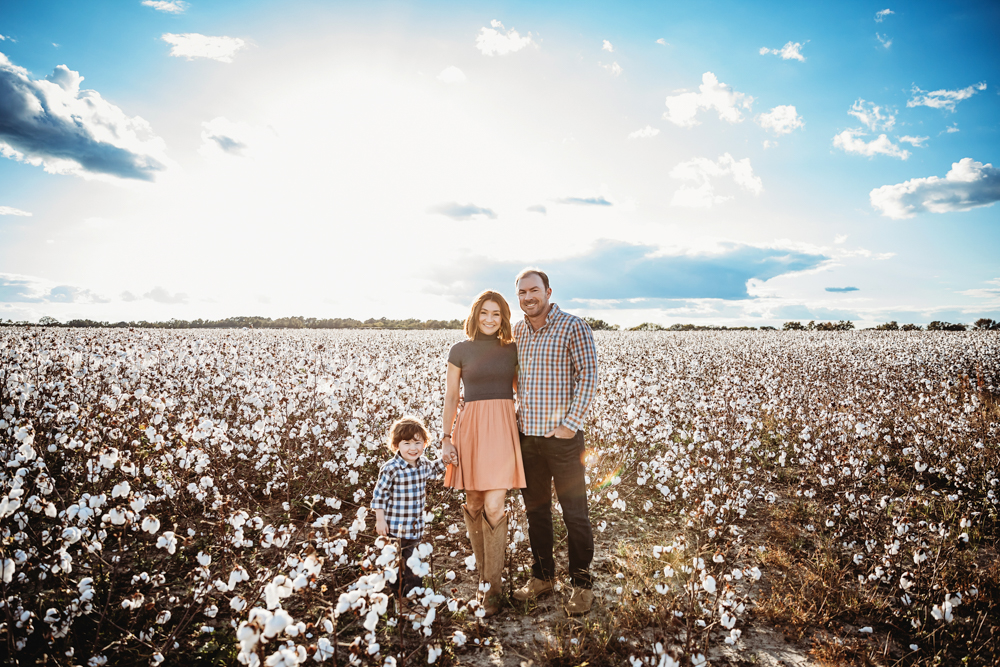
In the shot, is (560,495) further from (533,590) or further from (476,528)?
(533,590)

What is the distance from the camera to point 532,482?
15.4 ft

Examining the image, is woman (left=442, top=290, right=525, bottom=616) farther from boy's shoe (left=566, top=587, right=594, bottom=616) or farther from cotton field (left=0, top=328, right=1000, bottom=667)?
boy's shoe (left=566, top=587, right=594, bottom=616)

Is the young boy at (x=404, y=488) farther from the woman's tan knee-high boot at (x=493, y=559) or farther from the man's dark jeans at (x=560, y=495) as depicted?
the man's dark jeans at (x=560, y=495)

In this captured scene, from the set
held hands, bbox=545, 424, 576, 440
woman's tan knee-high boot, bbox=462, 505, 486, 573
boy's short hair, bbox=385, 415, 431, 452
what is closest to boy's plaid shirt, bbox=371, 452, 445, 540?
boy's short hair, bbox=385, 415, 431, 452

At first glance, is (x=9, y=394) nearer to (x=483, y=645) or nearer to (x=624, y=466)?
(x=483, y=645)

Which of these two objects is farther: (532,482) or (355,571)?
(355,571)

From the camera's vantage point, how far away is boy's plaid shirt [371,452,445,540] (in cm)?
444

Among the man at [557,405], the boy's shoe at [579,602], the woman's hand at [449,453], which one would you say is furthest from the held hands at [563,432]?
the boy's shoe at [579,602]

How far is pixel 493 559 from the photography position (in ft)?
14.9

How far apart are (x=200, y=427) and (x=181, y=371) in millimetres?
6792

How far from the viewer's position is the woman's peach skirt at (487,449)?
431 centimetres

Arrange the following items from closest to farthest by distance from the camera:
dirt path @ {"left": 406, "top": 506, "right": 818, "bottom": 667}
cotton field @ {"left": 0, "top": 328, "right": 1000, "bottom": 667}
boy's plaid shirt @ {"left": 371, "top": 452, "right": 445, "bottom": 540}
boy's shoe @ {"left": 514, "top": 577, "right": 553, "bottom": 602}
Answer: cotton field @ {"left": 0, "top": 328, "right": 1000, "bottom": 667} < dirt path @ {"left": 406, "top": 506, "right": 818, "bottom": 667} < boy's plaid shirt @ {"left": 371, "top": 452, "right": 445, "bottom": 540} < boy's shoe @ {"left": 514, "top": 577, "right": 553, "bottom": 602}

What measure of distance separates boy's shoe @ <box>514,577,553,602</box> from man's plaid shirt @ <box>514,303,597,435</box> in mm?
1570

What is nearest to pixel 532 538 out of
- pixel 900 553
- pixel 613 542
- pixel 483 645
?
pixel 483 645
